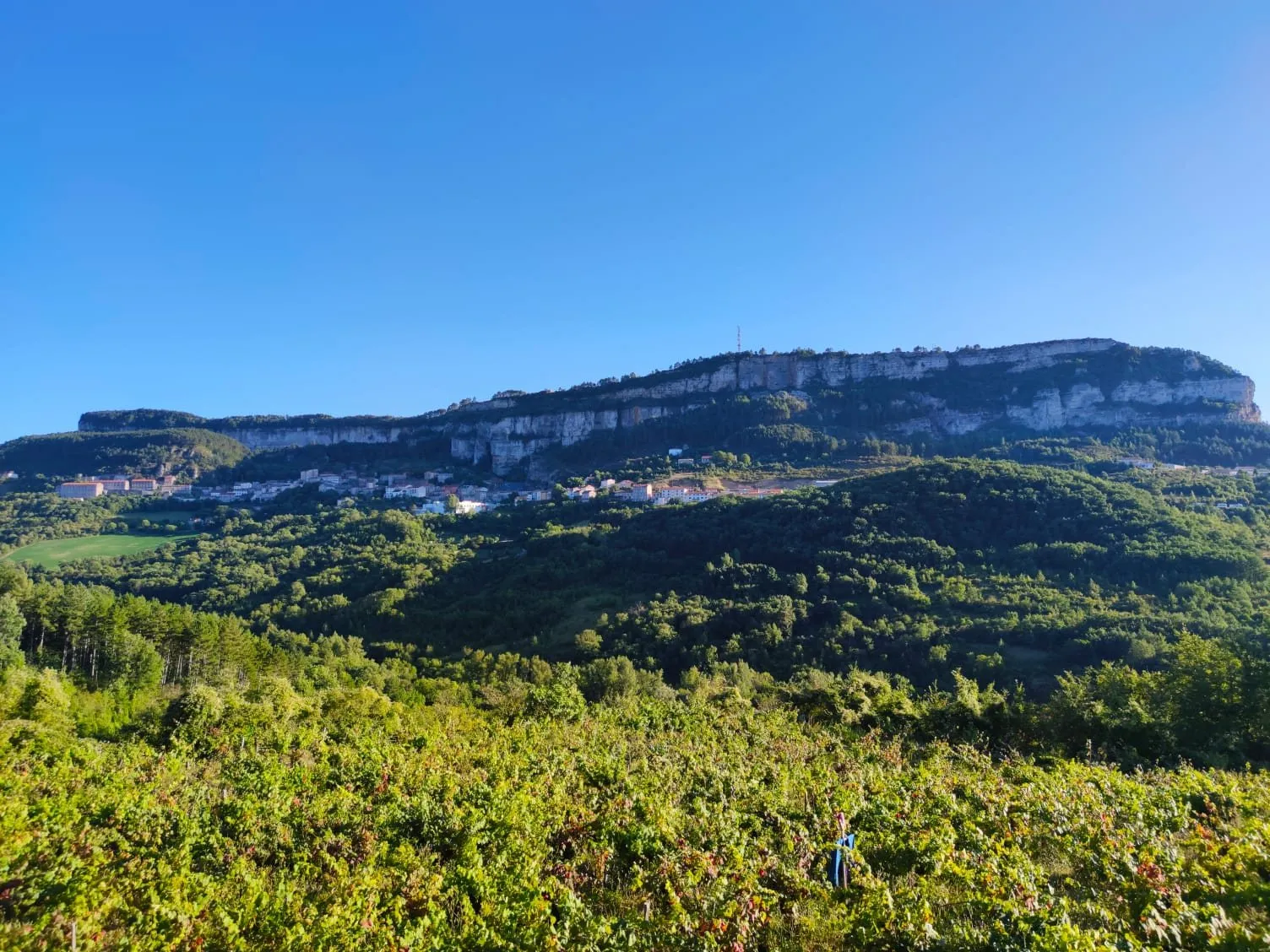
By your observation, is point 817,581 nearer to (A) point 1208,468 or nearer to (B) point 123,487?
(A) point 1208,468

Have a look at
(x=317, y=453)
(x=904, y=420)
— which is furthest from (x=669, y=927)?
(x=317, y=453)

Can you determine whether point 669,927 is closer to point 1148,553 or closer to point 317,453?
point 1148,553

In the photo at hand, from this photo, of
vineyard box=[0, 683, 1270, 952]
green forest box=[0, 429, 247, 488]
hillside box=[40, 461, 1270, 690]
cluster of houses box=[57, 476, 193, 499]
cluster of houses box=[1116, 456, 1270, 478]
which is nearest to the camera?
vineyard box=[0, 683, 1270, 952]

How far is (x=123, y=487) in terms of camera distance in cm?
10469

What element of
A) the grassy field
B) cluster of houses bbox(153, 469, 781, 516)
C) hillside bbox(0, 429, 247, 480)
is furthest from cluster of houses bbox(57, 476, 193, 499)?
the grassy field

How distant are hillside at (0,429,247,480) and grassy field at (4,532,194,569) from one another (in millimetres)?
44738

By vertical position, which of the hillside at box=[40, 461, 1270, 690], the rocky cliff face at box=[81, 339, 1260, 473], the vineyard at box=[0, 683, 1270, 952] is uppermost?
the rocky cliff face at box=[81, 339, 1260, 473]

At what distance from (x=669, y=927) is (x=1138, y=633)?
35959 mm

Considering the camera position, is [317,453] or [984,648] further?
[317,453]

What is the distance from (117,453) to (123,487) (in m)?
21.7

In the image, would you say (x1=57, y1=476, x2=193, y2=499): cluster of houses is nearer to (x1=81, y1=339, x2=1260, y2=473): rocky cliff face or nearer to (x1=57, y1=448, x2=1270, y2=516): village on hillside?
(x1=57, y1=448, x2=1270, y2=516): village on hillside

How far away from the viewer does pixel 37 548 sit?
228 feet

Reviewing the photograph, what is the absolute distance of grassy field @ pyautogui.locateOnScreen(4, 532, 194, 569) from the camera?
6519 centimetres

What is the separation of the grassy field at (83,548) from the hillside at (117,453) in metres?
44.7
